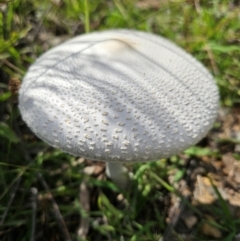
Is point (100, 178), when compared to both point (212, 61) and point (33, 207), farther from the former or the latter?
point (212, 61)

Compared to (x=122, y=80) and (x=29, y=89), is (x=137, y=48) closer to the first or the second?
(x=122, y=80)

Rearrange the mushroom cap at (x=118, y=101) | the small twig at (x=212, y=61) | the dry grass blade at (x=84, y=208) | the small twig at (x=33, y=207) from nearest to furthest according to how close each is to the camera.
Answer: the mushroom cap at (x=118, y=101) < the small twig at (x=33, y=207) < the dry grass blade at (x=84, y=208) < the small twig at (x=212, y=61)

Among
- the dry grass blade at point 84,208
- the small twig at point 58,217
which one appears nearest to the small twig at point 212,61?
the dry grass blade at point 84,208

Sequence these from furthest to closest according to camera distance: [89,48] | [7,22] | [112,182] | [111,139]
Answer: [7,22], [112,182], [89,48], [111,139]

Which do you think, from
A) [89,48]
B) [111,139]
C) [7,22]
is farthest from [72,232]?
[7,22]

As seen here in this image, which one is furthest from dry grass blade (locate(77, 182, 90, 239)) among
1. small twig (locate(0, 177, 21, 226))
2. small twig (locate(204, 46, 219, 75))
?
small twig (locate(204, 46, 219, 75))

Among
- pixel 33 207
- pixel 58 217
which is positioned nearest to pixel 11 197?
pixel 33 207

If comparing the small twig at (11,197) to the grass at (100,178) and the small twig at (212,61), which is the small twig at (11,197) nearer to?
the grass at (100,178)
